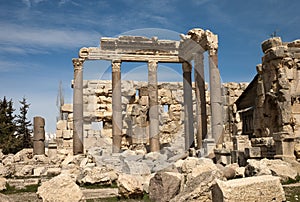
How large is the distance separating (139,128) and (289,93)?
15.7m

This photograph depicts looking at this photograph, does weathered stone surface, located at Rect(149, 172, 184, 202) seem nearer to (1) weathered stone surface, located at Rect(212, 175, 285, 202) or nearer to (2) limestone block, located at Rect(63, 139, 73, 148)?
(1) weathered stone surface, located at Rect(212, 175, 285, 202)

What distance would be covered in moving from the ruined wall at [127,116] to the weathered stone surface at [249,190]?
21751mm

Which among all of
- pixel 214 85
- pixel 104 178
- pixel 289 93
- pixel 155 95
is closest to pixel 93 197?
pixel 104 178

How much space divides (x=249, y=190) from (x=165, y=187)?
8.25ft

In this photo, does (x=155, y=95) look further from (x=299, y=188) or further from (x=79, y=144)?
(x=299, y=188)

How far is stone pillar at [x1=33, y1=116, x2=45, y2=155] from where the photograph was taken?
21.7 m

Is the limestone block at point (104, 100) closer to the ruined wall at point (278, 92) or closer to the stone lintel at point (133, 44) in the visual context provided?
the stone lintel at point (133, 44)

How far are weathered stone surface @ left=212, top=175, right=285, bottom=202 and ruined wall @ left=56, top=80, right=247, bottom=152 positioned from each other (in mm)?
21751

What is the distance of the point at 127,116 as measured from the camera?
27359 millimetres

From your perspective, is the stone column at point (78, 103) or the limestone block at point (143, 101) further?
the limestone block at point (143, 101)

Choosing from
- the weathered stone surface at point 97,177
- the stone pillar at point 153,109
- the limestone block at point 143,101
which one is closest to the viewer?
the weathered stone surface at point 97,177

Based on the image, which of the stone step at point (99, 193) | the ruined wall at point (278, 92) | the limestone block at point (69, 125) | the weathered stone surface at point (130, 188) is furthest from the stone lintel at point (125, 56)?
the weathered stone surface at point (130, 188)

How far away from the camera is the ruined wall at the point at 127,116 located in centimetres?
2672

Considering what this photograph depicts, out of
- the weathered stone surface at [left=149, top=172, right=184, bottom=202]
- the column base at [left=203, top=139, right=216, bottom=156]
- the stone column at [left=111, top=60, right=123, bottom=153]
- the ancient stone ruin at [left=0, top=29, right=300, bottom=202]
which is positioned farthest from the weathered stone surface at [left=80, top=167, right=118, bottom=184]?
the stone column at [left=111, top=60, right=123, bottom=153]
